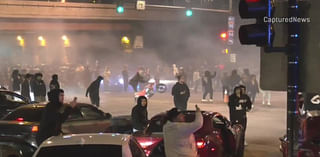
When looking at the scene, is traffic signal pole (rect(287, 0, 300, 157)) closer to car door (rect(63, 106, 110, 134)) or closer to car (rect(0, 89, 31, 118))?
car door (rect(63, 106, 110, 134))

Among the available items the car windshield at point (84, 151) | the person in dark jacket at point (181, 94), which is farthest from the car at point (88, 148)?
the person in dark jacket at point (181, 94)

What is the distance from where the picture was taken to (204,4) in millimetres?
51875

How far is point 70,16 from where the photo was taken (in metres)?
41.2

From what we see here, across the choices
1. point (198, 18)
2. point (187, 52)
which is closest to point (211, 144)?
point (198, 18)

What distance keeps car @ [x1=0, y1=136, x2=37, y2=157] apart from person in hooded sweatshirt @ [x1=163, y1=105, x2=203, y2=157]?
3.74 metres

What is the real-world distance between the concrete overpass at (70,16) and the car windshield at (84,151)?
33.7m

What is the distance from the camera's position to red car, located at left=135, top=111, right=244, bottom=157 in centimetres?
778

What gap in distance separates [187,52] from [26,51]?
62.4 ft

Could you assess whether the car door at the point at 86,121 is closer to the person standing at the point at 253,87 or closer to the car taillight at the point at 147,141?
the car taillight at the point at 147,141

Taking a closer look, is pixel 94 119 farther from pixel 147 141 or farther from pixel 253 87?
pixel 253 87

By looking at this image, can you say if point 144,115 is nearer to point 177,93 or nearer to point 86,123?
point 86,123

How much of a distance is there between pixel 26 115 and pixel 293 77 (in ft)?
20.1

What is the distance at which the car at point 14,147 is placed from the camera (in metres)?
8.98

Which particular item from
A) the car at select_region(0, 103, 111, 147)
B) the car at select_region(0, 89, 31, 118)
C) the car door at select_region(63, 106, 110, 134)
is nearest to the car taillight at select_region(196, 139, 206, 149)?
the car at select_region(0, 103, 111, 147)
